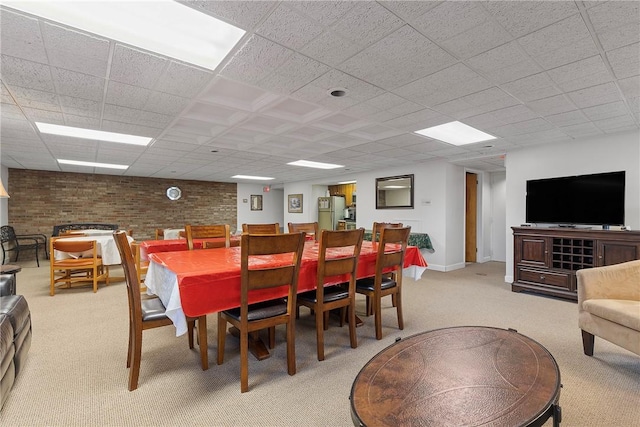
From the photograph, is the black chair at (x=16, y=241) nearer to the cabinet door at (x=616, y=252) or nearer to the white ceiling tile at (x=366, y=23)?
the white ceiling tile at (x=366, y=23)

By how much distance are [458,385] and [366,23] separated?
6.35 ft

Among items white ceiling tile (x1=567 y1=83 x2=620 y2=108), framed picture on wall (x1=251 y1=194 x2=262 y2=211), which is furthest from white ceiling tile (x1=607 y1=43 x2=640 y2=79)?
framed picture on wall (x1=251 y1=194 x2=262 y2=211)

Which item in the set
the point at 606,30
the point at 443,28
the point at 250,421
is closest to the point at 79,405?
the point at 250,421

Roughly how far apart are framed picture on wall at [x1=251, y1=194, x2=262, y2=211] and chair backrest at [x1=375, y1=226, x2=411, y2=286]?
907 cm

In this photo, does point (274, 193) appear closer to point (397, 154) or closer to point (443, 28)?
point (397, 154)

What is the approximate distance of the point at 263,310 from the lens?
2029 millimetres

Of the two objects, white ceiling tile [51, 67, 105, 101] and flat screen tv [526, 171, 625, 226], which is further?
flat screen tv [526, 171, 625, 226]

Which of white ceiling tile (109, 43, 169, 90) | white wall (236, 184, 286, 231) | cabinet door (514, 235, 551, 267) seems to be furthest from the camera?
white wall (236, 184, 286, 231)

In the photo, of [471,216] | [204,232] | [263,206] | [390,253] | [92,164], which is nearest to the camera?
[390,253]

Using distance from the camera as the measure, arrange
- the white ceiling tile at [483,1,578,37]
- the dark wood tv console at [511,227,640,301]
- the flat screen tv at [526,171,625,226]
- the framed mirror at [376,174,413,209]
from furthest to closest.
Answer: the framed mirror at [376,174,413,209] < the flat screen tv at [526,171,625,226] < the dark wood tv console at [511,227,640,301] < the white ceiling tile at [483,1,578,37]

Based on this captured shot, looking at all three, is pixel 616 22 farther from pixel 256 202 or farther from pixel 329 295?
pixel 256 202

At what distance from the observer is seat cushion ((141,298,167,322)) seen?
1943 mm

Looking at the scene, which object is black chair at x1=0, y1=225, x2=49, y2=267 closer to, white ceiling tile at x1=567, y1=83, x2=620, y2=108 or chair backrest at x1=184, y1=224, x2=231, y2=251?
chair backrest at x1=184, y1=224, x2=231, y2=251

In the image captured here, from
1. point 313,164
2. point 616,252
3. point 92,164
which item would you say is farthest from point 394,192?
point 92,164
